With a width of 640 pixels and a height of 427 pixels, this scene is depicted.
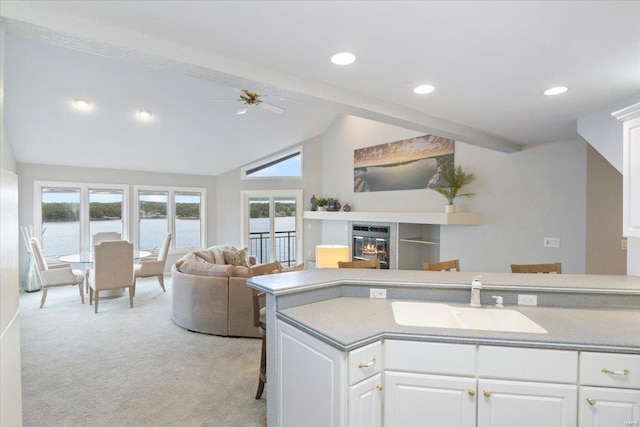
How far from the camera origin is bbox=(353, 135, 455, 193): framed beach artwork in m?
5.50

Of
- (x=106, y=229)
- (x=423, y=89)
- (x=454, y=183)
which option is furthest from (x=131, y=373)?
(x=106, y=229)

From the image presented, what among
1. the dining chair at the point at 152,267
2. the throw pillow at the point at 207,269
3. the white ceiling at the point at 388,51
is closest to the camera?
the white ceiling at the point at 388,51

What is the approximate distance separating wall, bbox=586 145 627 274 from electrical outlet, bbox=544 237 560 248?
1.00ft

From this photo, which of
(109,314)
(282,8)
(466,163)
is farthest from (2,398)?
(466,163)

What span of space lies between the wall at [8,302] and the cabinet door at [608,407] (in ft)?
8.36

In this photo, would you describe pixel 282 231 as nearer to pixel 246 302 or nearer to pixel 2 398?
pixel 246 302

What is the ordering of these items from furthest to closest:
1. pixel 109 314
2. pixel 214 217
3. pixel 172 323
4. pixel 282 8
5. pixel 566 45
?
pixel 214 217 → pixel 109 314 → pixel 172 323 → pixel 566 45 → pixel 282 8

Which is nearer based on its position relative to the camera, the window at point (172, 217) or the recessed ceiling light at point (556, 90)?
the recessed ceiling light at point (556, 90)

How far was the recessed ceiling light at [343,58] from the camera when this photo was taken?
6.31 feet

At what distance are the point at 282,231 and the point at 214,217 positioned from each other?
66.2 inches

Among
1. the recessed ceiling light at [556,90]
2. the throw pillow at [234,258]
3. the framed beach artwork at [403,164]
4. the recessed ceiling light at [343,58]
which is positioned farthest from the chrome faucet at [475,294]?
the throw pillow at [234,258]

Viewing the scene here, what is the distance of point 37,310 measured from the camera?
497 centimetres

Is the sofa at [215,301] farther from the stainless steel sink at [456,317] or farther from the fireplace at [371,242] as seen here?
the fireplace at [371,242]

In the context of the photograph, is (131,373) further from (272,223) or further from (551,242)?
(272,223)
